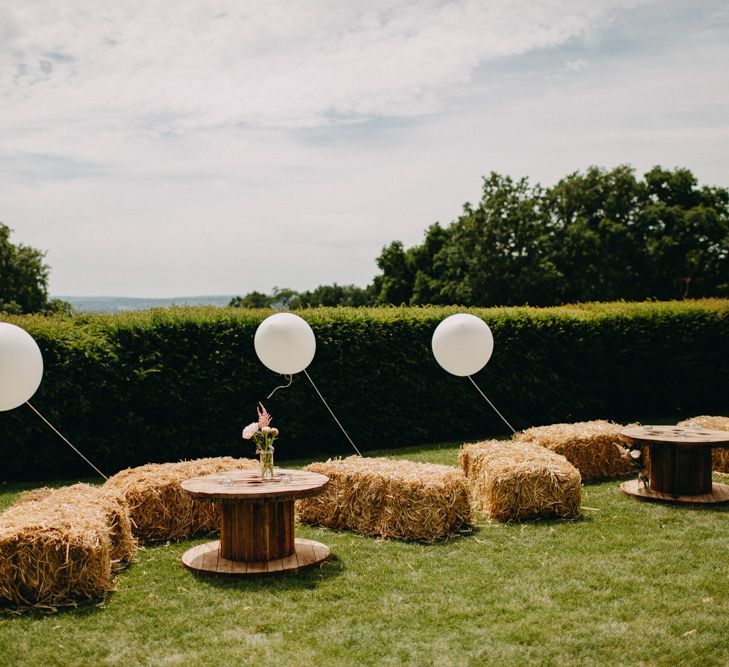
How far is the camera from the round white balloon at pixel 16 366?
7.27m

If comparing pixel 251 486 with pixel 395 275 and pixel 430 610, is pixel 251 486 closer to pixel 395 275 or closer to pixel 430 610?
pixel 430 610

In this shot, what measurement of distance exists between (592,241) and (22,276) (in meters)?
37.5

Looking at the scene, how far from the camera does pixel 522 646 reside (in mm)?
5039

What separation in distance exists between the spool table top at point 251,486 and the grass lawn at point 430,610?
29.4 inches

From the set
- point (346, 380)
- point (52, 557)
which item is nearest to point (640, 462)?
point (346, 380)

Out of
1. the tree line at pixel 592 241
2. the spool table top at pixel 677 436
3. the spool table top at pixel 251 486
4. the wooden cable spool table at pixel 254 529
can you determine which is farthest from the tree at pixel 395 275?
the wooden cable spool table at pixel 254 529

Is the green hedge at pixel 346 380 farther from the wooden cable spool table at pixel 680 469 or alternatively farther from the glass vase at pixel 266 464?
the wooden cable spool table at pixel 680 469

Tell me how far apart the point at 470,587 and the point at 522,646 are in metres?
1.25

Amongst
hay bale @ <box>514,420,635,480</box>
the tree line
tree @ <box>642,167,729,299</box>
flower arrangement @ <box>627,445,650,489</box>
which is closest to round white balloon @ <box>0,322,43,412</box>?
hay bale @ <box>514,420,635,480</box>

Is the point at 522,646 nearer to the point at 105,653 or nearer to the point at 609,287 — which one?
the point at 105,653

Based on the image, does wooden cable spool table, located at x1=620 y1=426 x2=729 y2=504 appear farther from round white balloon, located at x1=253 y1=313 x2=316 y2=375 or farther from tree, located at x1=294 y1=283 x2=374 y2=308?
tree, located at x1=294 y1=283 x2=374 y2=308

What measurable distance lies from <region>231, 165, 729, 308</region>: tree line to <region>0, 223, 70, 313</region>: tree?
17.5m

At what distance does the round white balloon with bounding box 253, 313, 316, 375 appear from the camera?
9375 millimetres

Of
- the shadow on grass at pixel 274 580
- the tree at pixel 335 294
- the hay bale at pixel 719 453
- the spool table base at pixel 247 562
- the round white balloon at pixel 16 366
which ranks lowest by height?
the shadow on grass at pixel 274 580
